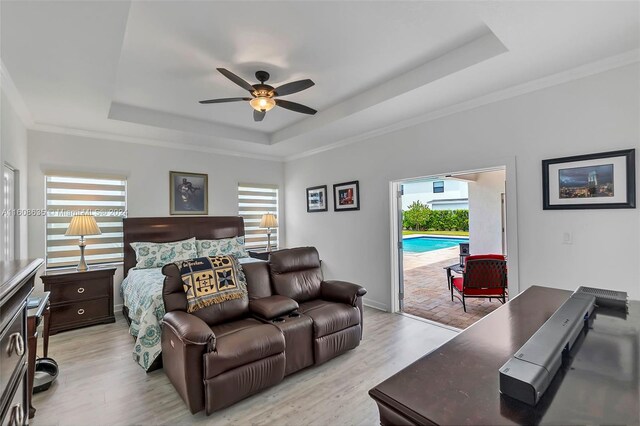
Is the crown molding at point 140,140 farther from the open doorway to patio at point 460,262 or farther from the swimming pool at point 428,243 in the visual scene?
the swimming pool at point 428,243

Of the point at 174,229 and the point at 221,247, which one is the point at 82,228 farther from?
the point at 221,247

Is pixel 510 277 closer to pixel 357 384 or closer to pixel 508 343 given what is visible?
pixel 357 384

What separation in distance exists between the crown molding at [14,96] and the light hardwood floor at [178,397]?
103 inches

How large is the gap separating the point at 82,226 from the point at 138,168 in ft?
3.93

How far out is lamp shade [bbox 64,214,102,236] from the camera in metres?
3.74

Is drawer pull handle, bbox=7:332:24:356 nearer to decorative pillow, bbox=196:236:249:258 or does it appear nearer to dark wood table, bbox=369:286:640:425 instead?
dark wood table, bbox=369:286:640:425

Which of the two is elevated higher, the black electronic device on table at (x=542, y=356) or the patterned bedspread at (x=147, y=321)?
the black electronic device on table at (x=542, y=356)

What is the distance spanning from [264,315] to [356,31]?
2484 millimetres

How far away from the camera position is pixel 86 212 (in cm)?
419

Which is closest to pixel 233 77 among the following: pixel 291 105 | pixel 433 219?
pixel 291 105

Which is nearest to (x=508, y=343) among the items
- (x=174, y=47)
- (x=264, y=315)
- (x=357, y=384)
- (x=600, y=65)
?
(x=357, y=384)

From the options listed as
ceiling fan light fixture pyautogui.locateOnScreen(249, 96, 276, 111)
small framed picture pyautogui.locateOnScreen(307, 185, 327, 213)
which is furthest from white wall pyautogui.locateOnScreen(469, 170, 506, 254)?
ceiling fan light fixture pyautogui.locateOnScreen(249, 96, 276, 111)

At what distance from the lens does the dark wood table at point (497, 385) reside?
671 millimetres

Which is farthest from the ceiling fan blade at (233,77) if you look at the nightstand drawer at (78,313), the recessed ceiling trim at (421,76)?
the nightstand drawer at (78,313)
